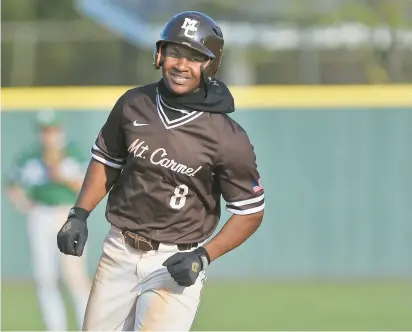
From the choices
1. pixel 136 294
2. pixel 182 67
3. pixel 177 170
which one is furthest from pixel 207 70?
pixel 136 294

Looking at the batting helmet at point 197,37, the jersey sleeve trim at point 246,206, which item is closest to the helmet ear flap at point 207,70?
the batting helmet at point 197,37

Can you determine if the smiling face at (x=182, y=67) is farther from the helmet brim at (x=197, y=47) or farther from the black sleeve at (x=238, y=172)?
the black sleeve at (x=238, y=172)

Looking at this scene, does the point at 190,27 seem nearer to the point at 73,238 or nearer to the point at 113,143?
the point at 113,143

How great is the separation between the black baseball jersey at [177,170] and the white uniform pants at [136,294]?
0.42 feet

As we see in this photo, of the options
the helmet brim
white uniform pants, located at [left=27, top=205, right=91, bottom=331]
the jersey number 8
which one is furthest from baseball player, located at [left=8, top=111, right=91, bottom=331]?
the helmet brim

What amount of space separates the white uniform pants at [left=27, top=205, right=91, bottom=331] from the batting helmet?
474cm

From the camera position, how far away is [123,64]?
60.6ft

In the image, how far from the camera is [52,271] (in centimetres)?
1056

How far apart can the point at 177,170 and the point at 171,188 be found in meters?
0.10

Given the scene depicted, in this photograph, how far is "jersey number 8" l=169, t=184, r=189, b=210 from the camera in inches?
227

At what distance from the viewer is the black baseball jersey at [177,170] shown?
569 cm

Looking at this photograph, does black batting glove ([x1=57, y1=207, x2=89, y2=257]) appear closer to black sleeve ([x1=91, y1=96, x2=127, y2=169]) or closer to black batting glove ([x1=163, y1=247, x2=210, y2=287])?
black sleeve ([x1=91, y1=96, x2=127, y2=169])

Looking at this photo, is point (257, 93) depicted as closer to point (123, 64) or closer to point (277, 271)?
point (277, 271)

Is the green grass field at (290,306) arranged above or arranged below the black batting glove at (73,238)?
below
